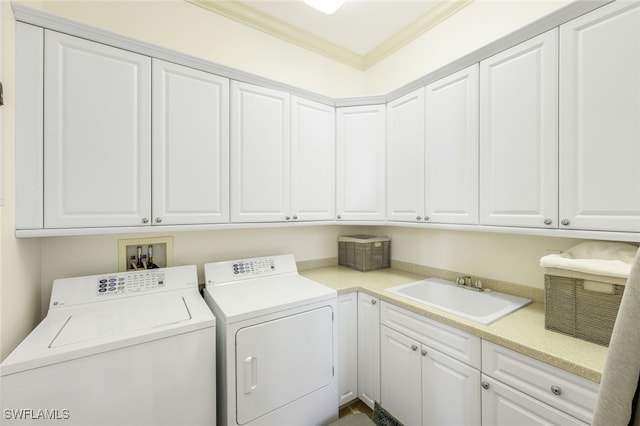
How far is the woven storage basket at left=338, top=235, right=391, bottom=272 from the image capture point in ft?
7.86

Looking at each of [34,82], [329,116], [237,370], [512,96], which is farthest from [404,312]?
[34,82]

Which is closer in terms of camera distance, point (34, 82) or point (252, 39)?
point (34, 82)

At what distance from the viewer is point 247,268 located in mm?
2006

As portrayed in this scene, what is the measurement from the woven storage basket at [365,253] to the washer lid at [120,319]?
1.46 meters

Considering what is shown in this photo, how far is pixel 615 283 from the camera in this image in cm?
105

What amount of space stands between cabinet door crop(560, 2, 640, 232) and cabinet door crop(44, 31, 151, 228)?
7.10 feet

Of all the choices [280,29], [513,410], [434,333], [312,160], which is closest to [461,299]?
[434,333]

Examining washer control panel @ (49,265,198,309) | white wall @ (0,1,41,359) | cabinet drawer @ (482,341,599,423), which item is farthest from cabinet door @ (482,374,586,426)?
white wall @ (0,1,41,359)

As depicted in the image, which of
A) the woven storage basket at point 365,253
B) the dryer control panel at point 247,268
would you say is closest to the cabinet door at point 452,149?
the woven storage basket at point 365,253

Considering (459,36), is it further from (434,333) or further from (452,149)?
(434,333)

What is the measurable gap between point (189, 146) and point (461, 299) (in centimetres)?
208

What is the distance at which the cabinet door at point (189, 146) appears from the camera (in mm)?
1551

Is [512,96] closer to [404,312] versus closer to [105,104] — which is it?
[404,312]

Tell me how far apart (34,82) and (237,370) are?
1.70 meters
